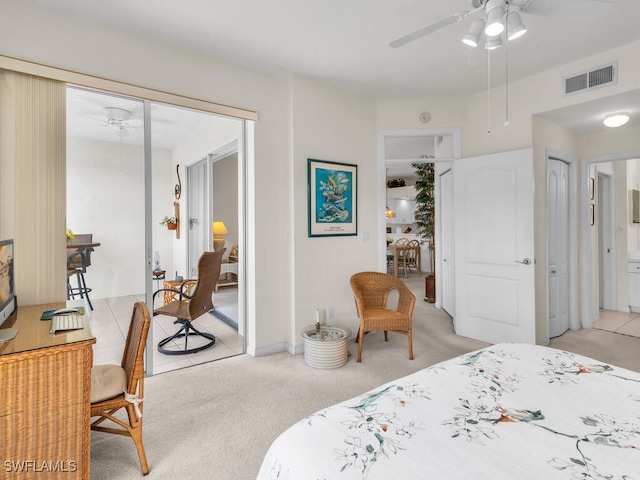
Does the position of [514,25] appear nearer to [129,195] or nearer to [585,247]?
[129,195]

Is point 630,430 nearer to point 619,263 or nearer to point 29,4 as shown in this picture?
point 29,4

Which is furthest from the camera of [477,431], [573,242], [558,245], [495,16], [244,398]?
[573,242]

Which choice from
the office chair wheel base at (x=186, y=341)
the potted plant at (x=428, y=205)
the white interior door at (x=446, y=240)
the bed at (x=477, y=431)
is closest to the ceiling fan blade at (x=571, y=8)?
the bed at (x=477, y=431)

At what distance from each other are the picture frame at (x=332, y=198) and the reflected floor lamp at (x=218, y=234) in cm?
90

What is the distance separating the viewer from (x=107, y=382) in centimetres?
180

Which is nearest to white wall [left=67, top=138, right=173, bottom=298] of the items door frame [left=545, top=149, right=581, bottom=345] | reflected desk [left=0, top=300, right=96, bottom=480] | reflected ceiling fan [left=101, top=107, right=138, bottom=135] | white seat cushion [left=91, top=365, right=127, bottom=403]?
reflected ceiling fan [left=101, top=107, right=138, bottom=135]

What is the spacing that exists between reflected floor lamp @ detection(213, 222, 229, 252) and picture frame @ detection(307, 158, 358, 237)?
0.90 metres

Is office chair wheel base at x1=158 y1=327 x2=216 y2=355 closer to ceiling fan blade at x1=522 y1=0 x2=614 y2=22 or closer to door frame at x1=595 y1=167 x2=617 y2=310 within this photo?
ceiling fan blade at x1=522 y1=0 x2=614 y2=22

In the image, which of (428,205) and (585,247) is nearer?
(585,247)

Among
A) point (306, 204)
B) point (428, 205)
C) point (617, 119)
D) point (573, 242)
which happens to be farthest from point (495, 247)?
point (428, 205)

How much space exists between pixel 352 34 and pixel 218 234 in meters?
2.19

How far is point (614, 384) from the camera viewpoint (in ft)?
4.48

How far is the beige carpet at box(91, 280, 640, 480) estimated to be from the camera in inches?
73.5

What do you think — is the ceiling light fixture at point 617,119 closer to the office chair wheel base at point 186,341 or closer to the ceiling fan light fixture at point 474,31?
the ceiling fan light fixture at point 474,31
